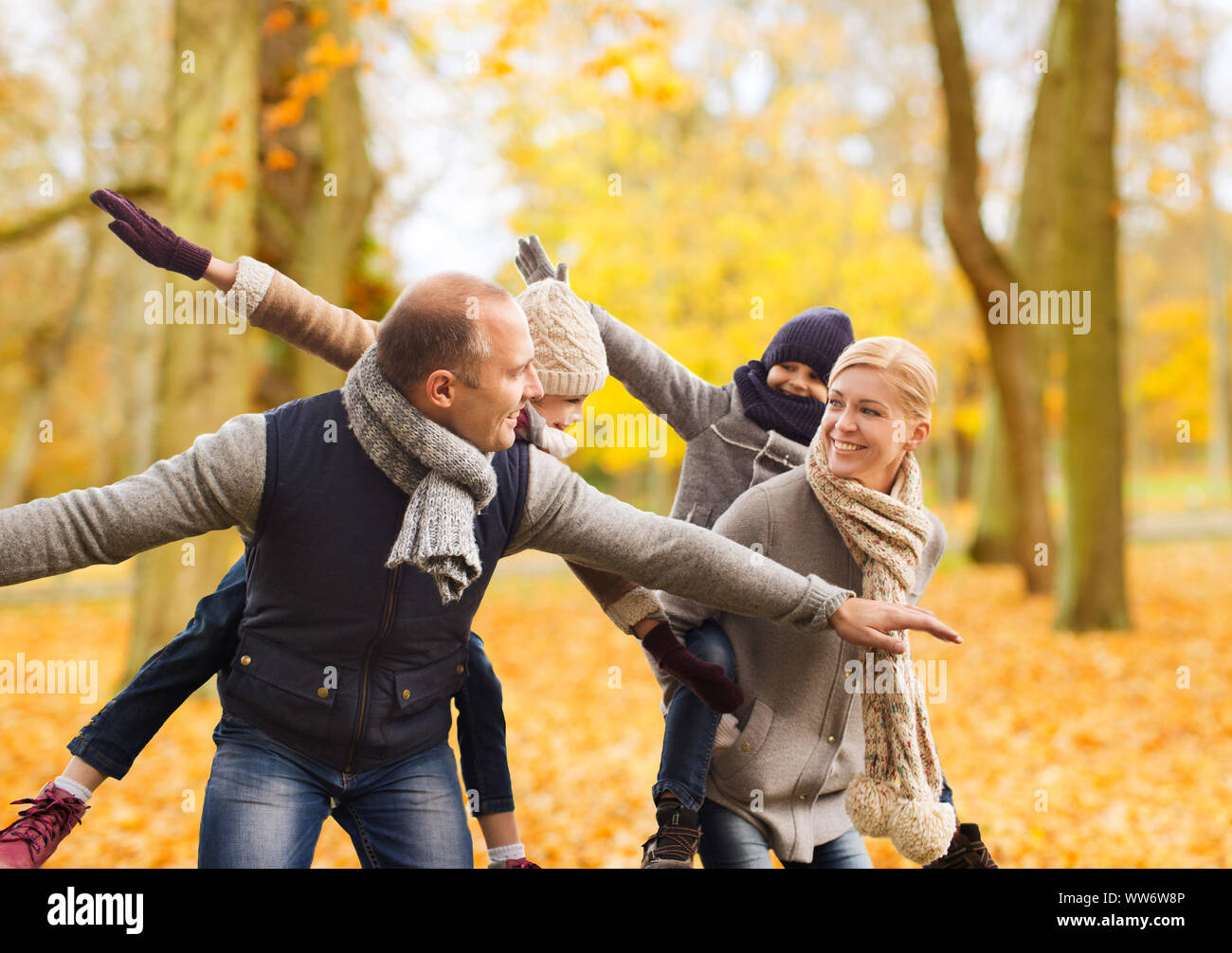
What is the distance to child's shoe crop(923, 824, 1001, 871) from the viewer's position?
272cm

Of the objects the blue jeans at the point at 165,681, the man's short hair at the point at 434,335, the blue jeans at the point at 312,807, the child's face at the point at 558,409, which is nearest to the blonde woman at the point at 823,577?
the child's face at the point at 558,409

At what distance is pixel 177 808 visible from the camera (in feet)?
22.4

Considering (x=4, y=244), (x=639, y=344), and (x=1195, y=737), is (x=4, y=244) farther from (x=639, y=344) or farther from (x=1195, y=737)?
(x=1195, y=737)

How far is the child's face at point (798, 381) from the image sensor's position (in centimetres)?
293

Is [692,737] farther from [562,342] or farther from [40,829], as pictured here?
[40,829]

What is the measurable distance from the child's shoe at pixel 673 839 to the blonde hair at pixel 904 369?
1.12 metres

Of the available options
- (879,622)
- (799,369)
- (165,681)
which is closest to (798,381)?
(799,369)

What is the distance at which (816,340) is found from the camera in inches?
113

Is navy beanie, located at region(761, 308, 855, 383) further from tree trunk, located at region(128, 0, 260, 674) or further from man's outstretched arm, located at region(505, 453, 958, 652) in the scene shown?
tree trunk, located at region(128, 0, 260, 674)

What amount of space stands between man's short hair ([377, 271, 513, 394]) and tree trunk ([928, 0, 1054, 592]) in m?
9.63

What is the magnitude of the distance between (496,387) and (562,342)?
17.8 inches

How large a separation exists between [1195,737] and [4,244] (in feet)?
33.9

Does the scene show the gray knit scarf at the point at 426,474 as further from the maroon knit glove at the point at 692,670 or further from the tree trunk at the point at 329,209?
the tree trunk at the point at 329,209

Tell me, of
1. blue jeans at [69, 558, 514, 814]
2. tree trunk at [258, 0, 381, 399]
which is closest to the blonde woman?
blue jeans at [69, 558, 514, 814]
